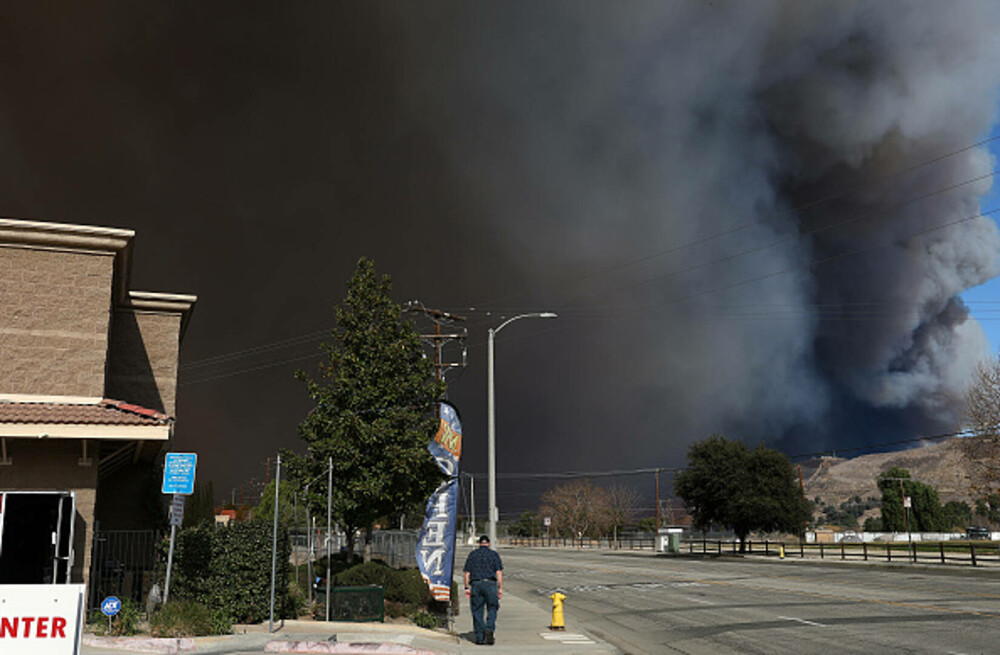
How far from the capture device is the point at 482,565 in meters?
16.1

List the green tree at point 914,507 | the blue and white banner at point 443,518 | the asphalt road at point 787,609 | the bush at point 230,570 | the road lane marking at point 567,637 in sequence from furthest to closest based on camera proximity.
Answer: the green tree at point 914,507, the blue and white banner at point 443,518, the bush at point 230,570, the road lane marking at point 567,637, the asphalt road at point 787,609

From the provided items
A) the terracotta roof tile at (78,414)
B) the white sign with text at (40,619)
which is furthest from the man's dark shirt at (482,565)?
the white sign with text at (40,619)

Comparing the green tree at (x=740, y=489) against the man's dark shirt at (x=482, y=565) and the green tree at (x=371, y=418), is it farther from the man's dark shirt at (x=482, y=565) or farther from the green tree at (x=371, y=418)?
the man's dark shirt at (x=482, y=565)

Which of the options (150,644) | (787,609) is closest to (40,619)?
(150,644)

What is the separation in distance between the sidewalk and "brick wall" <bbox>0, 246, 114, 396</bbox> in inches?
266

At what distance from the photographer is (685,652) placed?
50.6ft

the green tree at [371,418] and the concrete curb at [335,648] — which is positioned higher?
the green tree at [371,418]

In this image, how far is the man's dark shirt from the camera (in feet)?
52.7

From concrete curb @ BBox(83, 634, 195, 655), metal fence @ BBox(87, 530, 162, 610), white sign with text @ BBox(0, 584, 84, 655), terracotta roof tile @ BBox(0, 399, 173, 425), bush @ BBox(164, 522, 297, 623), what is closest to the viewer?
white sign with text @ BBox(0, 584, 84, 655)

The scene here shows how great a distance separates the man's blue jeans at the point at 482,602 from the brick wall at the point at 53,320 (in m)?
9.99

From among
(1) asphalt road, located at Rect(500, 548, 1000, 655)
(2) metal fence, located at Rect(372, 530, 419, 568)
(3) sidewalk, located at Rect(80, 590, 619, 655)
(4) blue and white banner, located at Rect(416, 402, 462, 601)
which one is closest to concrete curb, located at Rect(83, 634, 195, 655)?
(3) sidewalk, located at Rect(80, 590, 619, 655)

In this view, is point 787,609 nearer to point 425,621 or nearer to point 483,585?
point 425,621

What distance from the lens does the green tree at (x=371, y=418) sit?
24984mm

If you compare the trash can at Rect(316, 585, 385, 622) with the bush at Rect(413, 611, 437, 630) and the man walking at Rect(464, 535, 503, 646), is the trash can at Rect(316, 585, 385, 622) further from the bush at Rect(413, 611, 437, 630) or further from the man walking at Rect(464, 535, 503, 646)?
the man walking at Rect(464, 535, 503, 646)
